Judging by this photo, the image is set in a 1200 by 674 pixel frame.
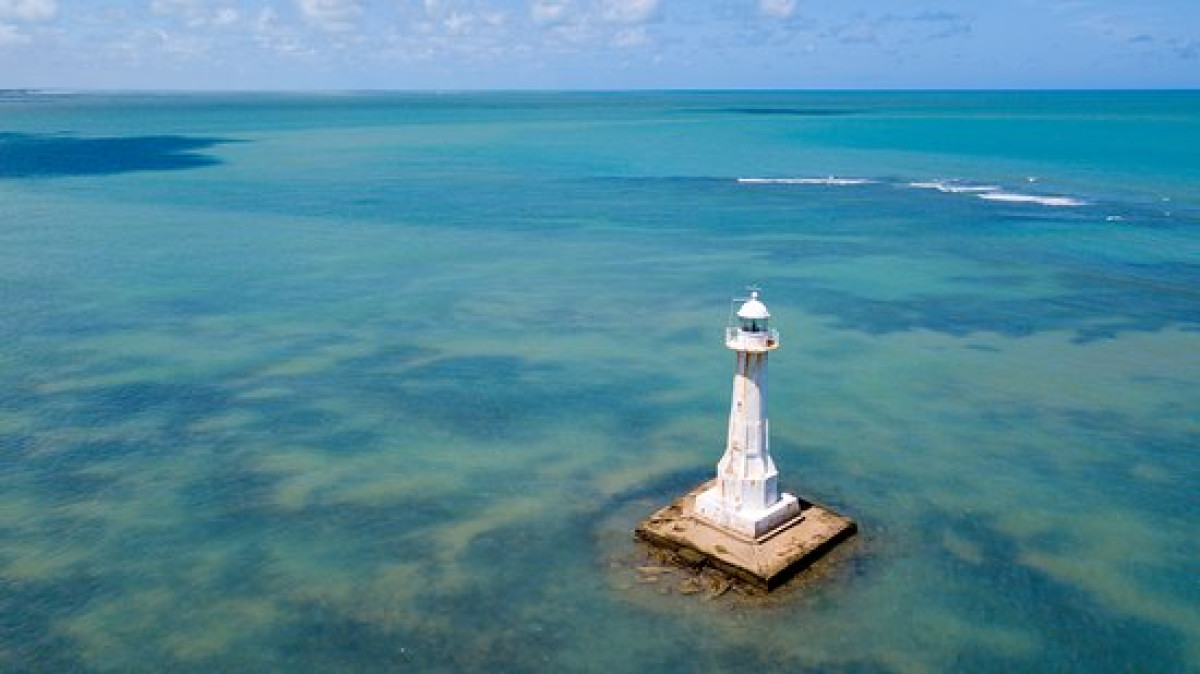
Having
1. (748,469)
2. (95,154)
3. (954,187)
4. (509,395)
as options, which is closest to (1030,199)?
(954,187)

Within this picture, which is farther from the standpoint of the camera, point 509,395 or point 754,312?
point 509,395

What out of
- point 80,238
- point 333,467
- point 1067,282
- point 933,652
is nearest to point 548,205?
point 80,238

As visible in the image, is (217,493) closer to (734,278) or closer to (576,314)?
(576,314)

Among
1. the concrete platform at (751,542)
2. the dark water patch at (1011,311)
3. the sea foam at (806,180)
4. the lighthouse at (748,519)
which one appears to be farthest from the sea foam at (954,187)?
the lighthouse at (748,519)

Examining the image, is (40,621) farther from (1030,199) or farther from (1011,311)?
(1030,199)

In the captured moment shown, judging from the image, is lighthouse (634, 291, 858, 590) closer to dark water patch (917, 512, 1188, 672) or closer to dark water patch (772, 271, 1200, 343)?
dark water patch (917, 512, 1188, 672)

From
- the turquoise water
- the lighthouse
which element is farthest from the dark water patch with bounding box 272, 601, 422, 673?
the lighthouse
